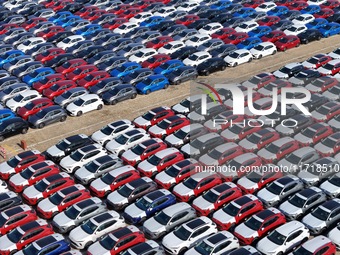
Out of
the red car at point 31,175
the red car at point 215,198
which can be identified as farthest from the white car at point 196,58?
the red car at point 215,198

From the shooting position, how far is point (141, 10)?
6738 cm

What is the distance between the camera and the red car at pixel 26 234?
33.1 meters

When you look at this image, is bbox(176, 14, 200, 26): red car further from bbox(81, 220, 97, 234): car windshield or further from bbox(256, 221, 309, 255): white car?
bbox(256, 221, 309, 255): white car

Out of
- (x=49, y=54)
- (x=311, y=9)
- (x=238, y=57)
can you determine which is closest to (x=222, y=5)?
(x=311, y=9)

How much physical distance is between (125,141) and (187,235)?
11.0m

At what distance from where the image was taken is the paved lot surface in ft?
147

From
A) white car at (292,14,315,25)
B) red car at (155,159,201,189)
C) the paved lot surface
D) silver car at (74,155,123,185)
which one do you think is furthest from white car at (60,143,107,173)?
white car at (292,14,315,25)

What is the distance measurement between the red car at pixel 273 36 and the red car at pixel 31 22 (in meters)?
Result: 23.7

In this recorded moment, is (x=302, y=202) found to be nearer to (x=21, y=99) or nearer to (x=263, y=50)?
(x=21, y=99)

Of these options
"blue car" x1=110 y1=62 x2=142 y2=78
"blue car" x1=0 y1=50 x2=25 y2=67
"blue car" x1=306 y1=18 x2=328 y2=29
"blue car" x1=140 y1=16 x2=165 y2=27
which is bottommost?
"blue car" x1=306 y1=18 x2=328 y2=29

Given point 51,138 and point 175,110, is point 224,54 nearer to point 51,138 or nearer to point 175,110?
point 175,110

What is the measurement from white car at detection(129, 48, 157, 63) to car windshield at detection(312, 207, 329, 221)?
1008 inches

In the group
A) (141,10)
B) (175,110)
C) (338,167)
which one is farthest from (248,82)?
(141,10)

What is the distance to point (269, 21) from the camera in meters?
63.3
